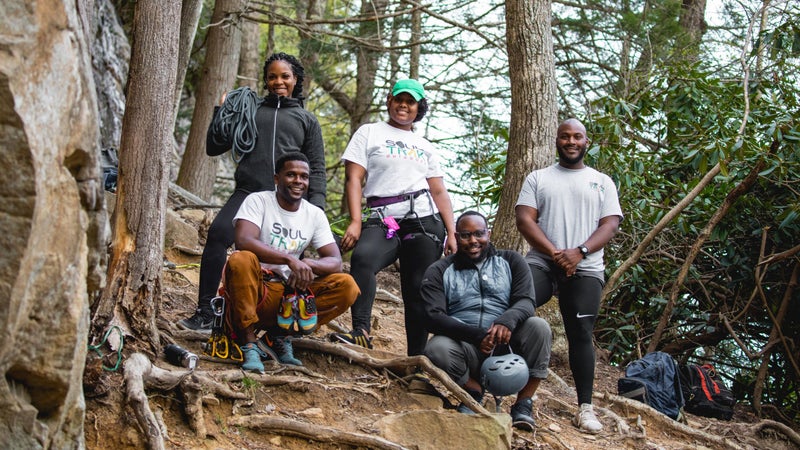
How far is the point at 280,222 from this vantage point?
5.33 m

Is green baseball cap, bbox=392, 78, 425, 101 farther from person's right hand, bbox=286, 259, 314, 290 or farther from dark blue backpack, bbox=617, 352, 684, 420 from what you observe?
dark blue backpack, bbox=617, 352, 684, 420

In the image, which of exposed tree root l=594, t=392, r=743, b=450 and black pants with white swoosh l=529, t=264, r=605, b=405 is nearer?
black pants with white swoosh l=529, t=264, r=605, b=405

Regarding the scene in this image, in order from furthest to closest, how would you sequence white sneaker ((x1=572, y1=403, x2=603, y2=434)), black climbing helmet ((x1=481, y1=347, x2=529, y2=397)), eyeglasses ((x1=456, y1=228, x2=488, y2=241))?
white sneaker ((x1=572, y1=403, x2=603, y2=434))
eyeglasses ((x1=456, y1=228, x2=488, y2=241))
black climbing helmet ((x1=481, y1=347, x2=529, y2=397))

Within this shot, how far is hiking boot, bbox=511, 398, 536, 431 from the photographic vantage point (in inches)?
208

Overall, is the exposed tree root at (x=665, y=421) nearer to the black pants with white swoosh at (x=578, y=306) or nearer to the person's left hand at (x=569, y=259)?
the black pants with white swoosh at (x=578, y=306)

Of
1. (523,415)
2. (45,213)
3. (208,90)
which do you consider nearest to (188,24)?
(208,90)

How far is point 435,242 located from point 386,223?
1.14 feet

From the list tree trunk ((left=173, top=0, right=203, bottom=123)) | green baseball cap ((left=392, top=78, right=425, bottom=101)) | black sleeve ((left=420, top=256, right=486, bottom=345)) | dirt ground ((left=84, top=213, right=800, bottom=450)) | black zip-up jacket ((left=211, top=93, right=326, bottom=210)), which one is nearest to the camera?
dirt ground ((left=84, top=213, right=800, bottom=450))

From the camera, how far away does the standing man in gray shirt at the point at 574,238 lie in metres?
5.55

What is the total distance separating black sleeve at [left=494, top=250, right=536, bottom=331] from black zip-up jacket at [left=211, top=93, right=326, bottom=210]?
1.31 metres

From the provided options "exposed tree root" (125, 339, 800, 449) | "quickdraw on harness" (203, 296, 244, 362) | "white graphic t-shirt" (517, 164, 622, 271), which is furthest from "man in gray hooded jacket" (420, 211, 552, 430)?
"quickdraw on harness" (203, 296, 244, 362)

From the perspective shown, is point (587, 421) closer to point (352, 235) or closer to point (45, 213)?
point (352, 235)

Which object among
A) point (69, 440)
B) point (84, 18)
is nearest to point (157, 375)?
point (69, 440)

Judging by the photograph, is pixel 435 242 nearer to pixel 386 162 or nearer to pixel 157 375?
pixel 386 162
